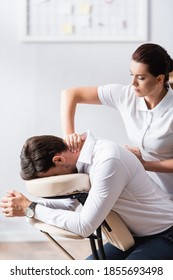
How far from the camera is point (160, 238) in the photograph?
1.78 m

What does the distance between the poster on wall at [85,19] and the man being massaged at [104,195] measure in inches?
65.6

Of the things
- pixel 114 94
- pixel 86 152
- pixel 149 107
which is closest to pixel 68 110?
pixel 114 94

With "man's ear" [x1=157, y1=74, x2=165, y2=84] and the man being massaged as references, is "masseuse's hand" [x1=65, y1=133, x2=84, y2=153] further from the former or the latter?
"man's ear" [x1=157, y1=74, x2=165, y2=84]

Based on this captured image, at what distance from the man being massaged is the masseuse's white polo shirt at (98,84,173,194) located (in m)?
0.31

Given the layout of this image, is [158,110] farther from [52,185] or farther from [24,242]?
[24,242]

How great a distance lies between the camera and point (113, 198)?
1.66 meters

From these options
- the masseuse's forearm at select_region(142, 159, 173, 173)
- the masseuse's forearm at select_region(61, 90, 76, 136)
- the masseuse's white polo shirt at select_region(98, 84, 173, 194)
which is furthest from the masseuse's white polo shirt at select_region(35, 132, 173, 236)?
the masseuse's forearm at select_region(61, 90, 76, 136)

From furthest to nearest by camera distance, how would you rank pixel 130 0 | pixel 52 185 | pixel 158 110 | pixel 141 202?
pixel 130 0, pixel 158 110, pixel 141 202, pixel 52 185

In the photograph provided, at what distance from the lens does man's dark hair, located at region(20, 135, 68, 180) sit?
1.70 m

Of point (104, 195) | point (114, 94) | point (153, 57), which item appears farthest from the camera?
point (114, 94)

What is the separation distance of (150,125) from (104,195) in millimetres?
548

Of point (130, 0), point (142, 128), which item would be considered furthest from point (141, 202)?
point (130, 0)

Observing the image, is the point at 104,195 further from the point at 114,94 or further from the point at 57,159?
the point at 114,94

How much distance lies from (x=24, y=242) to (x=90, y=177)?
6.06ft
